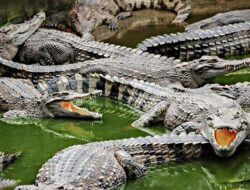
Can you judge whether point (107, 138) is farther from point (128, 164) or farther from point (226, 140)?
point (226, 140)

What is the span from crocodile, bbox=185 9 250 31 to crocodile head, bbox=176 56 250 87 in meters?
2.02

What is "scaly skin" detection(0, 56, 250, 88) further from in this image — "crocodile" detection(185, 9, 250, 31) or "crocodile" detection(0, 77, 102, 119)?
"crocodile" detection(185, 9, 250, 31)

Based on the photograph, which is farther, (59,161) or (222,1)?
(222,1)

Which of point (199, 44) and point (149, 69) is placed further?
point (199, 44)

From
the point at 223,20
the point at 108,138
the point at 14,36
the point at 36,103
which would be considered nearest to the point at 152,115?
the point at 108,138

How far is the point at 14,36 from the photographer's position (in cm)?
964

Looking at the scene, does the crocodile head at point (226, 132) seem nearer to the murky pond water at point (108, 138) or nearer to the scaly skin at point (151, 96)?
the scaly skin at point (151, 96)

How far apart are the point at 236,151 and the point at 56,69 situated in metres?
2.86

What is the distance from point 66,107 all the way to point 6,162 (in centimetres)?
142

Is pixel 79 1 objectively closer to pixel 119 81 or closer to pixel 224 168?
pixel 119 81

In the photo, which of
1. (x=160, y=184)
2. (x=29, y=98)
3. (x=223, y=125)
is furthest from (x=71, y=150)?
(x=29, y=98)

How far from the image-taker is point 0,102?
27.2 ft

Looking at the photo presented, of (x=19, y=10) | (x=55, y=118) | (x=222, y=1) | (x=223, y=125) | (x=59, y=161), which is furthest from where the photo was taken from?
(x=222, y=1)

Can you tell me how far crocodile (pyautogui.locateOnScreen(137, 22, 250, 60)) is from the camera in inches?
380
